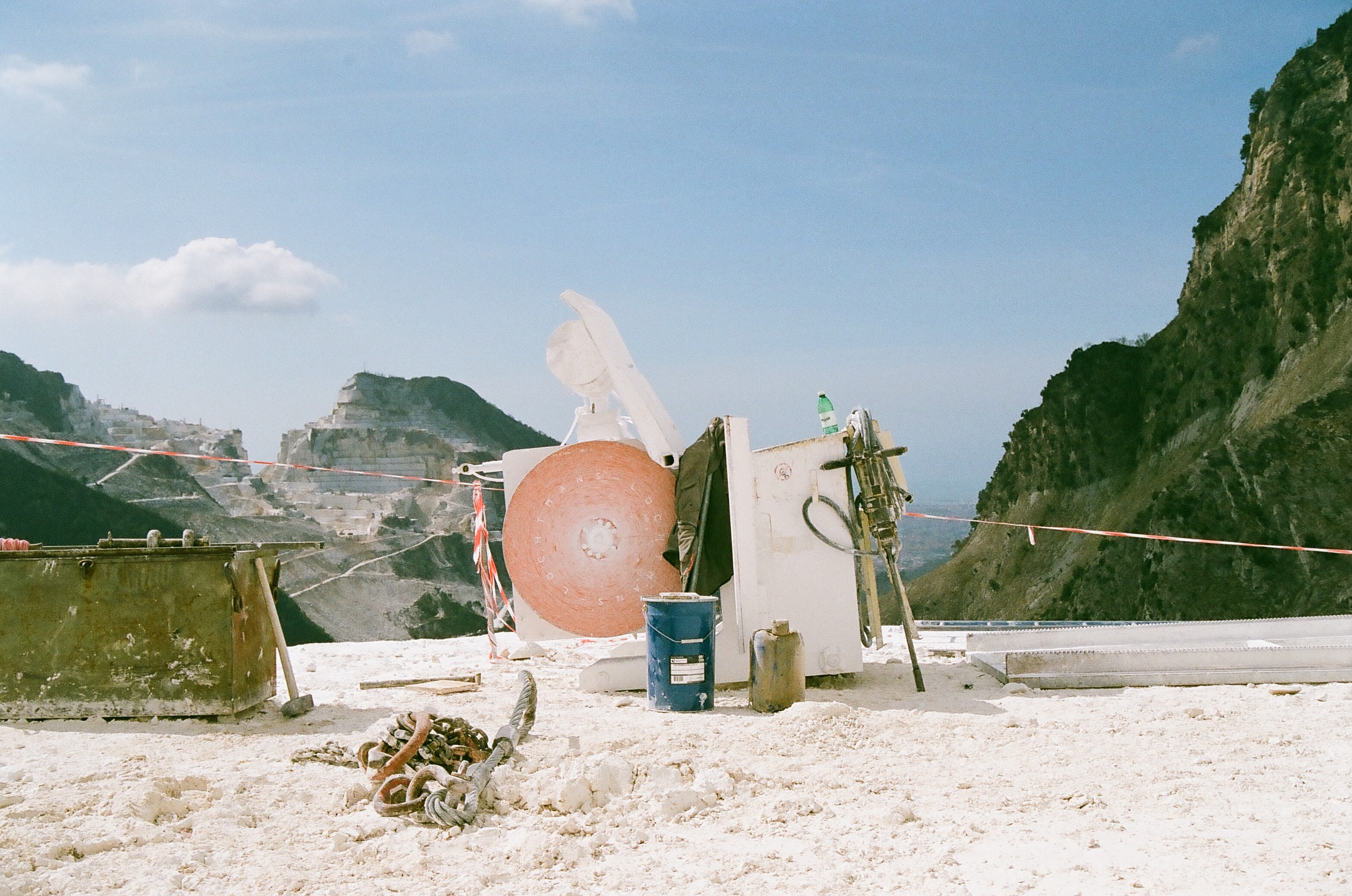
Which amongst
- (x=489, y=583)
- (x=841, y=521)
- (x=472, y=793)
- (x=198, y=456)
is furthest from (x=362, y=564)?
→ (x=472, y=793)

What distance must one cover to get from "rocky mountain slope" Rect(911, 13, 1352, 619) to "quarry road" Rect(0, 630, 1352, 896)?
67.9 ft

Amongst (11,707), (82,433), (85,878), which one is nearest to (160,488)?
(82,433)

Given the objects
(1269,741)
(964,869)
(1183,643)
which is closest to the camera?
(964,869)

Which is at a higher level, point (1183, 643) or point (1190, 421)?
point (1190, 421)

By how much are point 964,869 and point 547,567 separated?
14.8ft

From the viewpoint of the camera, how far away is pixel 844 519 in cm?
723

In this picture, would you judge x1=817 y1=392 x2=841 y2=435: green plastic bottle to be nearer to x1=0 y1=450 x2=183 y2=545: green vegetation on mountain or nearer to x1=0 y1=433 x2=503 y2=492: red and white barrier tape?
x1=0 y1=433 x2=503 y2=492: red and white barrier tape

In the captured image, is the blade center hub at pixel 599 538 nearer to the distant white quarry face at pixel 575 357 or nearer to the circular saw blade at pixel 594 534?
the circular saw blade at pixel 594 534

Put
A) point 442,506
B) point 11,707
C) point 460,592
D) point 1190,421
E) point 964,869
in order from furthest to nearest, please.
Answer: point 442,506 → point 460,592 → point 1190,421 → point 11,707 → point 964,869

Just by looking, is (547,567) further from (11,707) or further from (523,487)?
(11,707)

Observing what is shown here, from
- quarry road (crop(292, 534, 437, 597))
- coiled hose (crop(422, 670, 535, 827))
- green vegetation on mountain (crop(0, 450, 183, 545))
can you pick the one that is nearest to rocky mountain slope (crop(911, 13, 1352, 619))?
coiled hose (crop(422, 670, 535, 827))

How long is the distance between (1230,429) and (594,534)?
89.2 feet

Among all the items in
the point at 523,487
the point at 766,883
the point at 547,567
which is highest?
the point at 523,487

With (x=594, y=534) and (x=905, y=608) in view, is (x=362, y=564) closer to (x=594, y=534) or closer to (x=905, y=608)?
Result: (x=594, y=534)
